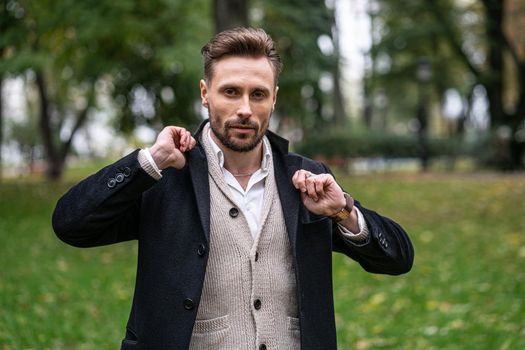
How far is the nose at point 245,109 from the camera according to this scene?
2393mm

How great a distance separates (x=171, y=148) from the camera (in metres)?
2.31

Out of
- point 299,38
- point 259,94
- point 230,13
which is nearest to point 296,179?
point 259,94

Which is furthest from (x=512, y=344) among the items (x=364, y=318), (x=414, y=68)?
(x=414, y=68)

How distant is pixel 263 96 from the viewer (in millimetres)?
2457

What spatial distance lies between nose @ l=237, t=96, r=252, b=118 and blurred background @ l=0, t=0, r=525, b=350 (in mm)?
3938

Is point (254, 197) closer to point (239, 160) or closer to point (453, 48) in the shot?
point (239, 160)

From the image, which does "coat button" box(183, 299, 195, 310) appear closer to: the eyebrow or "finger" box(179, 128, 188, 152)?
"finger" box(179, 128, 188, 152)

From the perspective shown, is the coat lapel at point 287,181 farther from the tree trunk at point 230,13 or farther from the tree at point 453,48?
the tree at point 453,48

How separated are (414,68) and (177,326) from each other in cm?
2697

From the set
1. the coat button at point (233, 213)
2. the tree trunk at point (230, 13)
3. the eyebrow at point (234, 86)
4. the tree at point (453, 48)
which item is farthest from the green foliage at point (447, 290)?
the tree at point (453, 48)

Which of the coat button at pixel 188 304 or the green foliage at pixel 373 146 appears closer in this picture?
the coat button at pixel 188 304

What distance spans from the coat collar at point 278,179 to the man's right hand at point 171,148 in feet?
0.20

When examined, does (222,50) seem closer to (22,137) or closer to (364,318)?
(364,318)

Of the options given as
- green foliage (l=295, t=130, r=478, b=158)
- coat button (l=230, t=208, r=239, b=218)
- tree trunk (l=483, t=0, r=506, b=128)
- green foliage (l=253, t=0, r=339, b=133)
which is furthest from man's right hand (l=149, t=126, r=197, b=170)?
green foliage (l=295, t=130, r=478, b=158)
